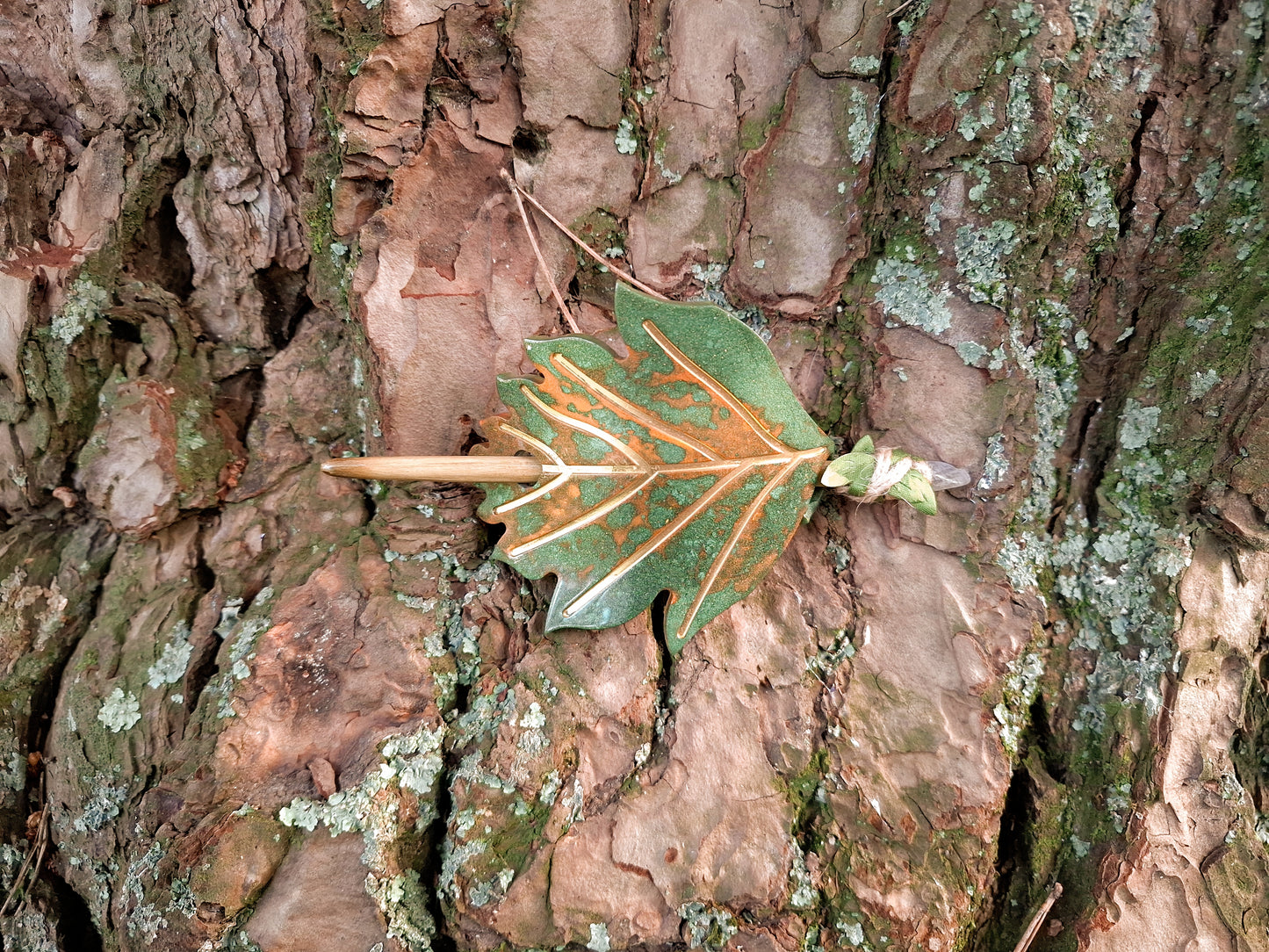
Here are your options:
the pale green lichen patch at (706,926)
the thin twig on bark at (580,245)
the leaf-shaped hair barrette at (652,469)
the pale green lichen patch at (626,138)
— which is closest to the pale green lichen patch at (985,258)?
the leaf-shaped hair barrette at (652,469)

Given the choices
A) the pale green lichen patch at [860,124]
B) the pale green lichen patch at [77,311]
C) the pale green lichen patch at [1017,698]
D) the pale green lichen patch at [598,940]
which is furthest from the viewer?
the pale green lichen patch at [77,311]

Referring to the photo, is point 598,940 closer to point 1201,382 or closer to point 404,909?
point 404,909

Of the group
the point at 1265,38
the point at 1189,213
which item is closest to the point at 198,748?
the point at 1189,213

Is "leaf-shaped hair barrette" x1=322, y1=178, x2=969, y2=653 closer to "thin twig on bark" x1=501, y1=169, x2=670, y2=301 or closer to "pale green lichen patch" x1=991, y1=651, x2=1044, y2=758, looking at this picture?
"thin twig on bark" x1=501, y1=169, x2=670, y2=301

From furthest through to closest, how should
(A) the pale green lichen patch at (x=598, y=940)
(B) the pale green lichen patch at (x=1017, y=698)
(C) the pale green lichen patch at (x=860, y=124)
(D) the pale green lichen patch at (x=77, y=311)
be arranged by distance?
(D) the pale green lichen patch at (x=77, y=311) → (C) the pale green lichen patch at (x=860, y=124) → (B) the pale green lichen patch at (x=1017, y=698) → (A) the pale green lichen patch at (x=598, y=940)

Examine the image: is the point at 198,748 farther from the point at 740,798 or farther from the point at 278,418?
the point at 740,798

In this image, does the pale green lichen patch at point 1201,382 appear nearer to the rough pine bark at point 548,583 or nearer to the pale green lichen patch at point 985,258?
the rough pine bark at point 548,583

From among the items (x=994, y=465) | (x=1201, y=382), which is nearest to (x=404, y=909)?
(x=994, y=465)
